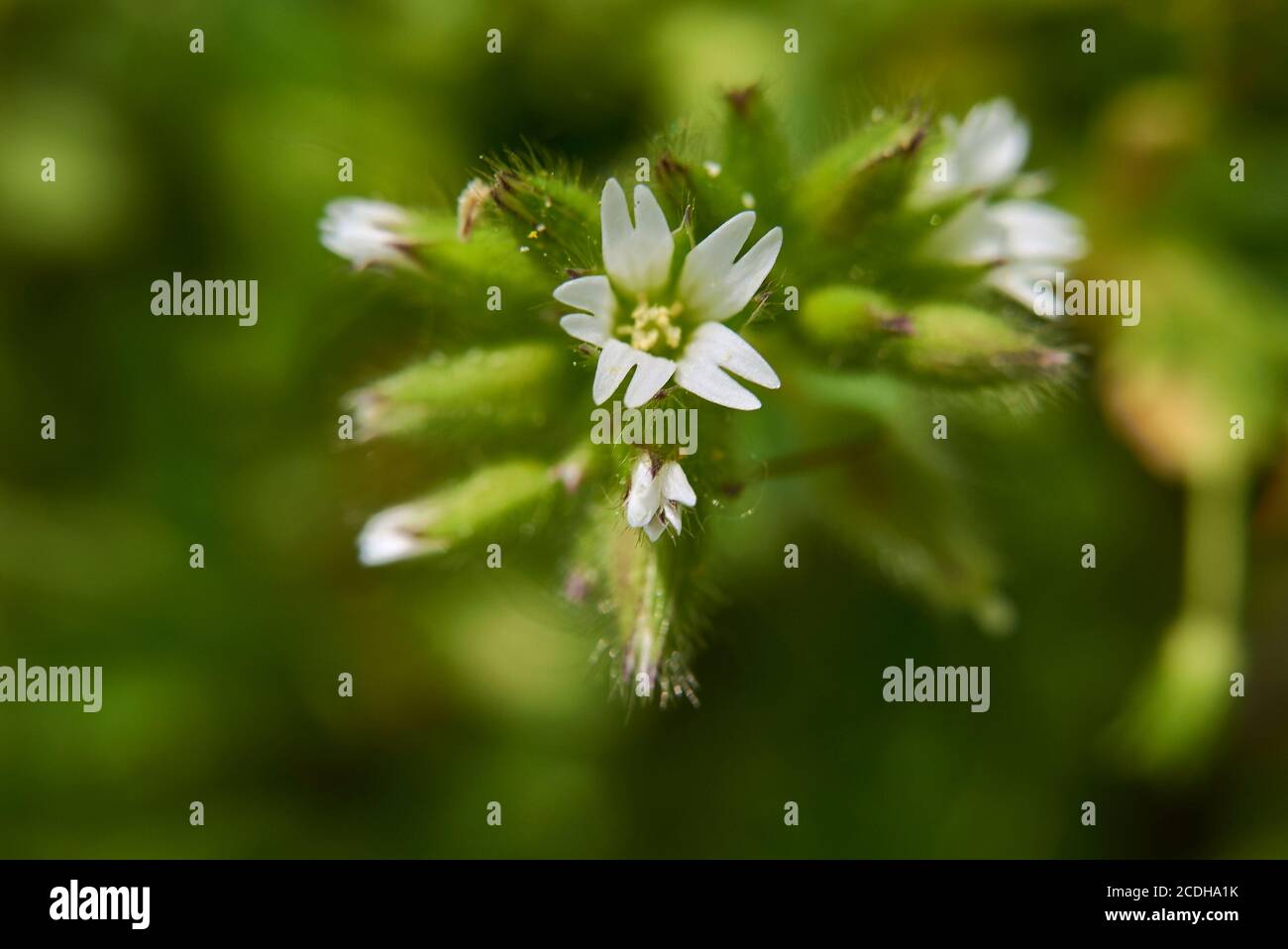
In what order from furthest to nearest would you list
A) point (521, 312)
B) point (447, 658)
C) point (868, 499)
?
point (447, 658)
point (868, 499)
point (521, 312)

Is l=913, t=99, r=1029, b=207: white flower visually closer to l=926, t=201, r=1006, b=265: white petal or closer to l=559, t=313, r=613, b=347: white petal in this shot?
l=926, t=201, r=1006, b=265: white petal

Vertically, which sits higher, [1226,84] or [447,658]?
[1226,84]

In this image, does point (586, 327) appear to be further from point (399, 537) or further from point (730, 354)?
point (399, 537)

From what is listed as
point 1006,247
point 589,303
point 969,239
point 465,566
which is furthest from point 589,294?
point 465,566

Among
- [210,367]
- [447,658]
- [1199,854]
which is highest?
[210,367]

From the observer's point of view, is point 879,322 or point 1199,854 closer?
point 879,322

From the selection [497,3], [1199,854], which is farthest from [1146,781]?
[497,3]

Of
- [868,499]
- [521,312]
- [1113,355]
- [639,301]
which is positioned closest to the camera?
[639,301]

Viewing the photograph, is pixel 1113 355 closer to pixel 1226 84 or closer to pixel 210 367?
pixel 1226 84
